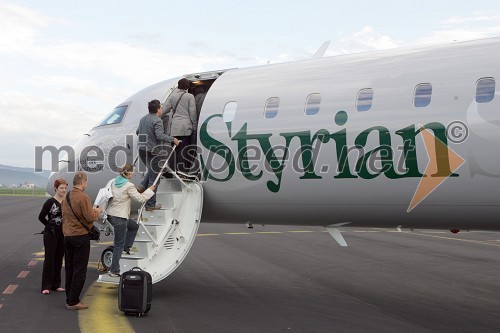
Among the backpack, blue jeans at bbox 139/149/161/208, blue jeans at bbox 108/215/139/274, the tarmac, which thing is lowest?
the tarmac

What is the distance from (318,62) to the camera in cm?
1206

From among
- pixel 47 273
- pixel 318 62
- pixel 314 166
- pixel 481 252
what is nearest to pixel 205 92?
pixel 318 62

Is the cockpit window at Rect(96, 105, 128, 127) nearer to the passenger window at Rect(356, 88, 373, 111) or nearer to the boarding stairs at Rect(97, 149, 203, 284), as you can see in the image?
the boarding stairs at Rect(97, 149, 203, 284)

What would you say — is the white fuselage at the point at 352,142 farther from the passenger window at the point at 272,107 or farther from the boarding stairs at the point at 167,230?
the boarding stairs at the point at 167,230

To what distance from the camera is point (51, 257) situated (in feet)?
41.2

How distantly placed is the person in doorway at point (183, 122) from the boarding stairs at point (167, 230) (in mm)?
387

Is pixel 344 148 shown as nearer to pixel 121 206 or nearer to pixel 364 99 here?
pixel 364 99

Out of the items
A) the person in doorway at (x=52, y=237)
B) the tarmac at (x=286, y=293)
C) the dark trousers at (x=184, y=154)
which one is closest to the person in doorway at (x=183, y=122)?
the dark trousers at (x=184, y=154)

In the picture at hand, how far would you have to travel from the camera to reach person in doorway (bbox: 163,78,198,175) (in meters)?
12.8

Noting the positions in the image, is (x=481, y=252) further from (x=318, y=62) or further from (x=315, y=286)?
(x=318, y=62)

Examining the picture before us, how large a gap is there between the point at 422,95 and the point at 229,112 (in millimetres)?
3814
